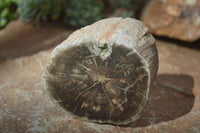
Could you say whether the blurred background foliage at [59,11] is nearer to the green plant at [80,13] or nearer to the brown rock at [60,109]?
the green plant at [80,13]

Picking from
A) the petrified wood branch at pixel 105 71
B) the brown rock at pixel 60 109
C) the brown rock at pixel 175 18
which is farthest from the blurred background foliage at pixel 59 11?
the petrified wood branch at pixel 105 71

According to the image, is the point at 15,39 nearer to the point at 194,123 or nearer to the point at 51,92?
the point at 51,92

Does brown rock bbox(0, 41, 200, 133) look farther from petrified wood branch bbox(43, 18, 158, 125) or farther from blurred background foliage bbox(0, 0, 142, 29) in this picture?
blurred background foliage bbox(0, 0, 142, 29)

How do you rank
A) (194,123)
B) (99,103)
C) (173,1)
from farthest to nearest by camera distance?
(173,1) → (194,123) → (99,103)

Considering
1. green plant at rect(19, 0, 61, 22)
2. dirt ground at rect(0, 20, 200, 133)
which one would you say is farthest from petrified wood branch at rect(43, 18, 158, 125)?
green plant at rect(19, 0, 61, 22)

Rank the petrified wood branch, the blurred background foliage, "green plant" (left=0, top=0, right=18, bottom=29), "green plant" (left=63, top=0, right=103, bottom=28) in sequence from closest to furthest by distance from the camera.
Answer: the petrified wood branch, "green plant" (left=0, top=0, right=18, bottom=29), the blurred background foliage, "green plant" (left=63, top=0, right=103, bottom=28)

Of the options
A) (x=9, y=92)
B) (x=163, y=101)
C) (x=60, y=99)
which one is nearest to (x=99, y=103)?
(x=60, y=99)
